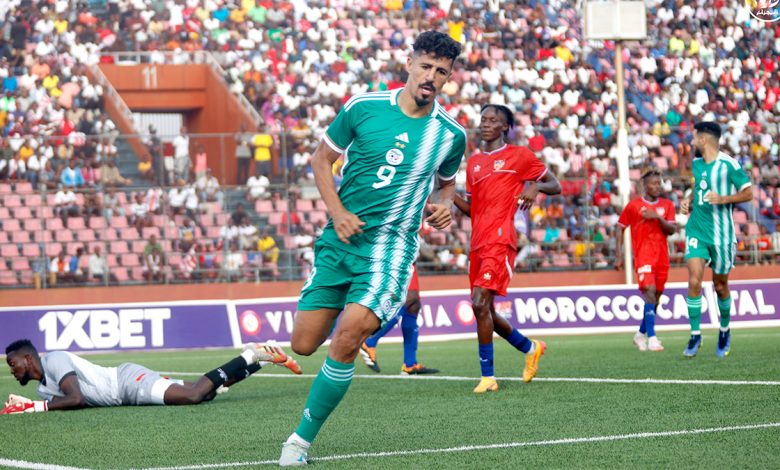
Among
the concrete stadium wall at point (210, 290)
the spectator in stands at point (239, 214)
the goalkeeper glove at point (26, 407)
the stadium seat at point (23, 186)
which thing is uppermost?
the stadium seat at point (23, 186)

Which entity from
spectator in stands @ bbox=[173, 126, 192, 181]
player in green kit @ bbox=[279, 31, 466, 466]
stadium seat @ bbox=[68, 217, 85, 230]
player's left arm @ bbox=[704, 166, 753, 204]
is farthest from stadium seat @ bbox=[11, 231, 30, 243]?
player in green kit @ bbox=[279, 31, 466, 466]

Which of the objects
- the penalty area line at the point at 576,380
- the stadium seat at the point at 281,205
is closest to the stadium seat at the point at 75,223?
the stadium seat at the point at 281,205

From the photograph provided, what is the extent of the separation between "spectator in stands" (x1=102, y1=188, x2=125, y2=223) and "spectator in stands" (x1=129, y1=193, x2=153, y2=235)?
0.21 meters

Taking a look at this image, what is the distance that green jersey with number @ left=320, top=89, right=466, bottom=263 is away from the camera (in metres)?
6.58

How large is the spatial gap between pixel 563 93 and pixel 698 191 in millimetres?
18476

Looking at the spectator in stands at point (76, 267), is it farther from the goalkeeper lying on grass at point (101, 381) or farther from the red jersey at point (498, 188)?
the red jersey at point (498, 188)

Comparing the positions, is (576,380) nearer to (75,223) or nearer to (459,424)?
(459,424)

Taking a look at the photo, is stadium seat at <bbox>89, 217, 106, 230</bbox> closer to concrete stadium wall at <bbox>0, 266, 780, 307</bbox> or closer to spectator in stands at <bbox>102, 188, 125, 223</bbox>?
spectator in stands at <bbox>102, 188, 125, 223</bbox>

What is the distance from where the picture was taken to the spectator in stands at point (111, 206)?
79.0ft

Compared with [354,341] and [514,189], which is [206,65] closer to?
[514,189]

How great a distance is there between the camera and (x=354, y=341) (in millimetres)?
6375

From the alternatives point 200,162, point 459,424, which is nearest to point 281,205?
point 200,162

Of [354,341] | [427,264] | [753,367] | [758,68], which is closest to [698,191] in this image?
[753,367]

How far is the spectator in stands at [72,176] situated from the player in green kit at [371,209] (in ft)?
61.5
